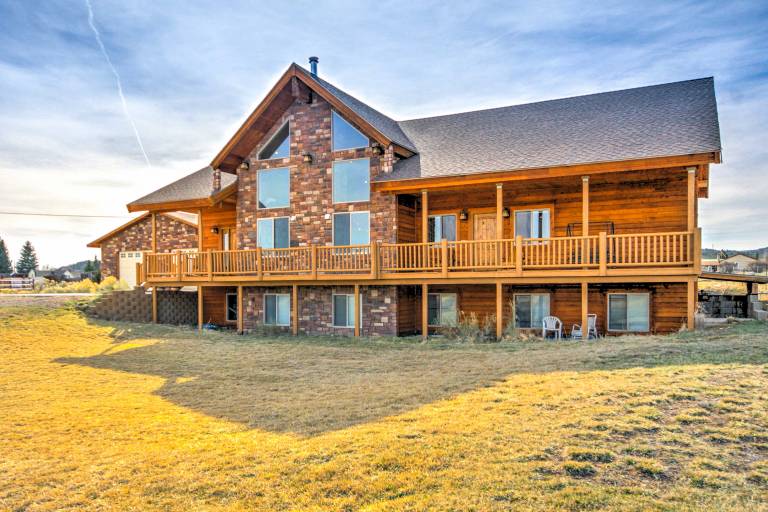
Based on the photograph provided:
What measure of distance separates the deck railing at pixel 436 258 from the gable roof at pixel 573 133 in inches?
85.2

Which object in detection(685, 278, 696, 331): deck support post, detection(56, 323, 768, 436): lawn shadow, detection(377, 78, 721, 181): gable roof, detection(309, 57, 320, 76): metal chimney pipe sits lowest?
detection(56, 323, 768, 436): lawn shadow

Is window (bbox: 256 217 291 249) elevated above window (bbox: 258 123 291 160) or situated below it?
below

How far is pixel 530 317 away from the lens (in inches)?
706

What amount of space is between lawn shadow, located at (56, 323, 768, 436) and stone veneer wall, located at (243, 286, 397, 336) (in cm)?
221

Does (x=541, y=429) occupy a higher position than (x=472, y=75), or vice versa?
(x=472, y=75)

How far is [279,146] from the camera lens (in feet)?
67.6

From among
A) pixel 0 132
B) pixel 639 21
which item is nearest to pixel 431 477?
pixel 639 21

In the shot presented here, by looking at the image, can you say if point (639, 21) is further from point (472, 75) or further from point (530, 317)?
point (530, 317)

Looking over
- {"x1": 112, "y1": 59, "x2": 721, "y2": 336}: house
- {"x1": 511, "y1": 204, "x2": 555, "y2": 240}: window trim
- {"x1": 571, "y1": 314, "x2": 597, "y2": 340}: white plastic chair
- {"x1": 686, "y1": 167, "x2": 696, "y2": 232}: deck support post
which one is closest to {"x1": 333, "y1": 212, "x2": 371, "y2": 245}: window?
{"x1": 112, "y1": 59, "x2": 721, "y2": 336}: house

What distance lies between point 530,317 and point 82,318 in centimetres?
1515

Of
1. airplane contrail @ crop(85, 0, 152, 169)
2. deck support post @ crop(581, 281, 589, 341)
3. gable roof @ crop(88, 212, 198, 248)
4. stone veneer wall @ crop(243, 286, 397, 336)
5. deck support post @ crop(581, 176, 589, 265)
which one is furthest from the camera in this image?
gable roof @ crop(88, 212, 198, 248)

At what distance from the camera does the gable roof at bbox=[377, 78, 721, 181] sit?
15414mm

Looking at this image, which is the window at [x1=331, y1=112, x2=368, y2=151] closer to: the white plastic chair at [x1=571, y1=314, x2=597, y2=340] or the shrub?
the white plastic chair at [x1=571, y1=314, x2=597, y2=340]

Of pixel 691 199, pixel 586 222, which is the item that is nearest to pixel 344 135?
pixel 586 222
